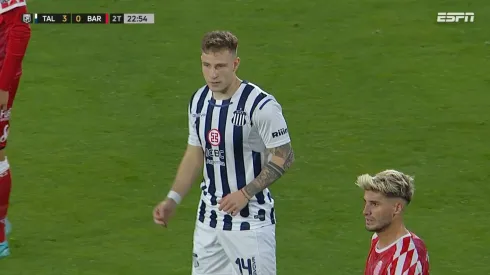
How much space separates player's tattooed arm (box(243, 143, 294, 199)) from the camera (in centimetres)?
743

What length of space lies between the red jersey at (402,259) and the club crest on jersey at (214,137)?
156 centimetres

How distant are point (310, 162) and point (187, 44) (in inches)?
158

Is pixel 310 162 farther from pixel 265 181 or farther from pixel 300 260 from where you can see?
pixel 265 181

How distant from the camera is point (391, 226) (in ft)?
21.7

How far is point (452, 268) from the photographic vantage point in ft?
32.8

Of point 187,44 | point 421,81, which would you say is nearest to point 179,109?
point 187,44

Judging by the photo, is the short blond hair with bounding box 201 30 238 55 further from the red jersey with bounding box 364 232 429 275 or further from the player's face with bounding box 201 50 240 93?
the red jersey with bounding box 364 232 429 275

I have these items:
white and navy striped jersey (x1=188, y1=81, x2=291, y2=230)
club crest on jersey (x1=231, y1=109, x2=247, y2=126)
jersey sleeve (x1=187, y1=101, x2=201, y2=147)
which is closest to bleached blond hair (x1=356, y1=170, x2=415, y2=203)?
white and navy striped jersey (x1=188, y1=81, x2=291, y2=230)

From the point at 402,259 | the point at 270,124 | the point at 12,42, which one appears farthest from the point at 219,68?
the point at 12,42

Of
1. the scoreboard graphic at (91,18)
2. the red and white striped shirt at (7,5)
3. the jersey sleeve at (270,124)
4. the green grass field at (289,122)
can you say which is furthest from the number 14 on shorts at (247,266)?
the scoreboard graphic at (91,18)

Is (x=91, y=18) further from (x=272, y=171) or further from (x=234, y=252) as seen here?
(x=272, y=171)

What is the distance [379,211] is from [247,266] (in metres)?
1.45

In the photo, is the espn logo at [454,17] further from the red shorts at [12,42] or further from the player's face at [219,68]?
the player's face at [219,68]

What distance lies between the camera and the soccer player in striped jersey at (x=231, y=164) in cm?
745
